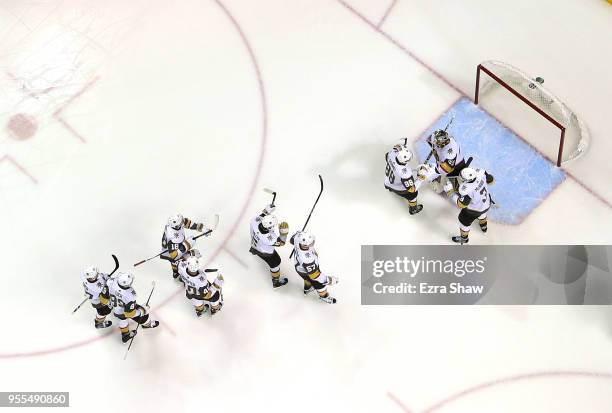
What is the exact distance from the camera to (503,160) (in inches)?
395

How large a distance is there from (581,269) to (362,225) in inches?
81.7

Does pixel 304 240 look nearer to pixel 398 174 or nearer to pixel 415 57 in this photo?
pixel 398 174

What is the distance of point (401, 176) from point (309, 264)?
4.07 ft

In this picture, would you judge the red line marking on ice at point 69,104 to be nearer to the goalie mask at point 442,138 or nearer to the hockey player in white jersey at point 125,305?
the hockey player in white jersey at point 125,305

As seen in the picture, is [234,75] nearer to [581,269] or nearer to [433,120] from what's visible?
[433,120]

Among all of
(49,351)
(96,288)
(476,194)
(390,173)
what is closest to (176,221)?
(96,288)

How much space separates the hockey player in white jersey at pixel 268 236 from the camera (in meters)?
→ 8.95

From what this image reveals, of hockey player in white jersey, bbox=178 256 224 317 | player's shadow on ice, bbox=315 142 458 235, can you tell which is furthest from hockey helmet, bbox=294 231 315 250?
player's shadow on ice, bbox=315 142 458 235

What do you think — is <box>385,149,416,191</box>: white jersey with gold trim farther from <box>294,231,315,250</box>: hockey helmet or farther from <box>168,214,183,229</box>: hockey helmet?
<box>168,214,183,229</box>: hockey helmet

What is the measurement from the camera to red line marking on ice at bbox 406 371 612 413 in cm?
901

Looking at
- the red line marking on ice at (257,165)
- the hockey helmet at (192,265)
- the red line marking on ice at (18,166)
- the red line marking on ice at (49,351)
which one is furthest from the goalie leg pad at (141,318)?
the red line marking on ice at (18,166)

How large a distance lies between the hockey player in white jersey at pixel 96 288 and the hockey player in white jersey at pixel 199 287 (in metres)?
0.71

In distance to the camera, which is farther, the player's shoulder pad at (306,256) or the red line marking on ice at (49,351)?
the red line marking on ice at (49,351)

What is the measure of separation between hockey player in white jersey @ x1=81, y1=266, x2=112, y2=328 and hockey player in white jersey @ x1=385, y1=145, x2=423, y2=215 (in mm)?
2744
